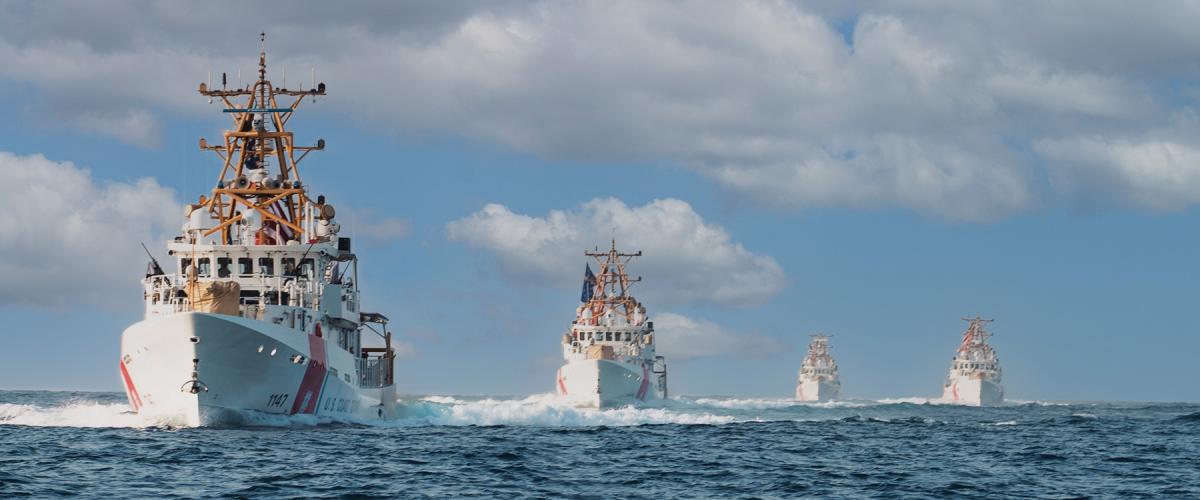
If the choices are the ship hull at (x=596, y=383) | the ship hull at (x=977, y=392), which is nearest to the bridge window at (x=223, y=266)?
the ship hull at (x=596, y=383)

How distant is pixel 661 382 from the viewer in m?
138

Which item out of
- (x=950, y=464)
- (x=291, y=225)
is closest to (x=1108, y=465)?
(x=950, y=464)

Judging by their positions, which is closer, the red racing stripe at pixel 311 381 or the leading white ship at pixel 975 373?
the red racing stripe at pixel 311 381

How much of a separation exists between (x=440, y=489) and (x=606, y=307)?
9805cm

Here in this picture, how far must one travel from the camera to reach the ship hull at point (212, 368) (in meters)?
44.8

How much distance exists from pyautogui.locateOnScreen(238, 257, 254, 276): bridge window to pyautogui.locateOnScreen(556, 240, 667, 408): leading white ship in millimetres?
50625

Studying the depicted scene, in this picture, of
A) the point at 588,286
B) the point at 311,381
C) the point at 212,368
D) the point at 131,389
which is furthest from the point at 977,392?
the point at 212,368

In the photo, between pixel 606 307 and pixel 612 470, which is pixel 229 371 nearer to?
pixel 612 470

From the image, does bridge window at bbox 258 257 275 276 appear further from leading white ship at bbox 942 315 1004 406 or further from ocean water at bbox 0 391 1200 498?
leading white ship at bbox 942 315 1004 406

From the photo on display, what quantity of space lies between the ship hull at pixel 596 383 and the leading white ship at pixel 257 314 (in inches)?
1494

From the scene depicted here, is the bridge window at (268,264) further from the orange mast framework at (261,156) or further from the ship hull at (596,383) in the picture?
the ship hull at (596,383)

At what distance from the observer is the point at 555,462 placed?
3853cm

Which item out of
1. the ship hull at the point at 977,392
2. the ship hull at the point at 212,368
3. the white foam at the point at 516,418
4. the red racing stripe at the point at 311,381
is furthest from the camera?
the ship hull at the point at 977,392

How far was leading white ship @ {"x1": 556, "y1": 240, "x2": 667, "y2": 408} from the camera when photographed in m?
105
